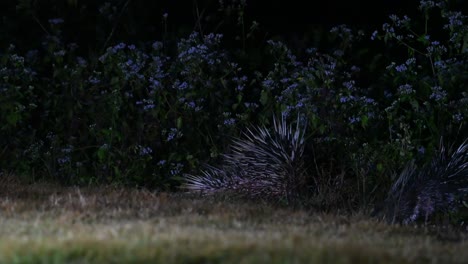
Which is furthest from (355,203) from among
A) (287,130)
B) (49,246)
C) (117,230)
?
(49,246)

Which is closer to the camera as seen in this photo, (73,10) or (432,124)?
(432,124)

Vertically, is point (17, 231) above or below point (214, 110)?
below

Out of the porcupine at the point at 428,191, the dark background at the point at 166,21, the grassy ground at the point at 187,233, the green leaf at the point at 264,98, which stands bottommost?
the grassy ground at the point at 187,233

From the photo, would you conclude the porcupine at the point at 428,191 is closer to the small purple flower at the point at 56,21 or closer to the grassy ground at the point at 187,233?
the grassy ground at the point at 187,233

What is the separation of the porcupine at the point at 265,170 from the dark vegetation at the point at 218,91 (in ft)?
0.66

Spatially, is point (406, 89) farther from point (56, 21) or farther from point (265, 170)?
point (56, 21)

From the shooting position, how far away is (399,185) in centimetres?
827

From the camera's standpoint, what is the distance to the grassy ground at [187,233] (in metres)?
4.58

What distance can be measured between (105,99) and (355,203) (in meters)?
3.52

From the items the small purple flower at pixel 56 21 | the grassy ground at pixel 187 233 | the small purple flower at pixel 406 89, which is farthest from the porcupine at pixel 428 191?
the small purple flower at pixel 56 21

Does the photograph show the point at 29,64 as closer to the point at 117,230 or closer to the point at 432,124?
the point at 432,124

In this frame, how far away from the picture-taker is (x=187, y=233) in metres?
5.36

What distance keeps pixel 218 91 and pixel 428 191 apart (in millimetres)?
3182

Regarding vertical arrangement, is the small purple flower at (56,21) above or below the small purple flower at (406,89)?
above
